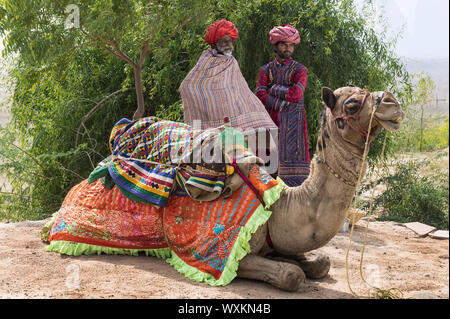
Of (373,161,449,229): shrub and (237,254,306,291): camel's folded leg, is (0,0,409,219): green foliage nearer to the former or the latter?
(373,161,449,229): shrub

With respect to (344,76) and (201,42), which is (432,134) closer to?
(344,76)

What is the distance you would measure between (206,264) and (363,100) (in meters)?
1.61

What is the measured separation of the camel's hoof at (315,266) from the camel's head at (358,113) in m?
1.08

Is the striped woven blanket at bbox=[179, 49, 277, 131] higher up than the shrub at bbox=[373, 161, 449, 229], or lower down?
higher up

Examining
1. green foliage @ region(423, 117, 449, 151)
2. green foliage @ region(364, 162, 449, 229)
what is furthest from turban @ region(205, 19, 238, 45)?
green foliage @ region(423, 117, 449, 151)

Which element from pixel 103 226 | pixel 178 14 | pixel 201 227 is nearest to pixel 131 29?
pixel 178 14

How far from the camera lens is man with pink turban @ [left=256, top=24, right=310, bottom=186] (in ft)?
17.9

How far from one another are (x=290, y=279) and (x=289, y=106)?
2.60 meters

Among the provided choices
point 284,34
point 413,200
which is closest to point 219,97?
point 284,34

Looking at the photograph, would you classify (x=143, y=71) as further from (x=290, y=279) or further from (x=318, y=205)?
(x=290, y=279)

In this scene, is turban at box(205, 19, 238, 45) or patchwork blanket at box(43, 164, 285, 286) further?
turban at box(205, 19, 238, 45)

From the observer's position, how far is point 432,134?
41.4 feet

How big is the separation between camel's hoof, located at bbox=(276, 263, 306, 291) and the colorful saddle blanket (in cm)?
75

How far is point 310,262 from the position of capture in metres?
3.86
